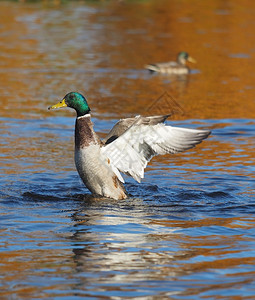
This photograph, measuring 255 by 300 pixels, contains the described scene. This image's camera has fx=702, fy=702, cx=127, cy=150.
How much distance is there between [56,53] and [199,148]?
361 inches

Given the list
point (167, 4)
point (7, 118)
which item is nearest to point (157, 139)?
point (7, 118)

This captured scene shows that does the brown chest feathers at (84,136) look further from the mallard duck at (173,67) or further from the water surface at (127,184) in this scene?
the mallard duck at (173,67)

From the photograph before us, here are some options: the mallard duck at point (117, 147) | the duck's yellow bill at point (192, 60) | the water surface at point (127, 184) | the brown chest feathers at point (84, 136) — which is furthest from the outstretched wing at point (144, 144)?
the duck's yellow bill at point (192, 60)

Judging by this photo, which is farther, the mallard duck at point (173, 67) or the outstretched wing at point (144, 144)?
the mallard duck at point (173, 67)

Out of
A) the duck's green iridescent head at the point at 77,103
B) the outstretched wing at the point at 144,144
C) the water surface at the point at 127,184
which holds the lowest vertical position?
the water surface at the point at 127,184

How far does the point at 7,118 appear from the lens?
1195 cm

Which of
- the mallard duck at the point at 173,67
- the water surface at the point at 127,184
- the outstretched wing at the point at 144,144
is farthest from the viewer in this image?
the mallard duck at the point at 173,67

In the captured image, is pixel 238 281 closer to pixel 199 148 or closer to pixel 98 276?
pixel 98 276

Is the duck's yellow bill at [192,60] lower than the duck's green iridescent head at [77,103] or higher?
lower

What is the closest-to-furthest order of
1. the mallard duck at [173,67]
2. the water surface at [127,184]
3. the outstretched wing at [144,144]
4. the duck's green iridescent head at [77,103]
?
the water surface at [127,184], the outstretched wing at [144,144], the duck's green iridescent head at [77,103], the mallard duck at [173,67]

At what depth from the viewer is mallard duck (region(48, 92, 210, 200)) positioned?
24.7 feet

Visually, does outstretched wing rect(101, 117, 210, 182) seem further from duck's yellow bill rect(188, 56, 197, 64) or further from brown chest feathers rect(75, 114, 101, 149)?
duck's yellow bill rect(188, 56, 197, 64)

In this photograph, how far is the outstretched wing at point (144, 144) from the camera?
24.4ft

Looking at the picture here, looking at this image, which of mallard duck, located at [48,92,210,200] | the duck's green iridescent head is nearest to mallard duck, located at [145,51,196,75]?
the duck's green iridescent head
